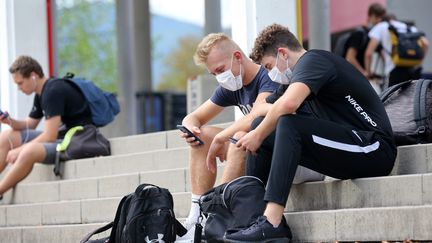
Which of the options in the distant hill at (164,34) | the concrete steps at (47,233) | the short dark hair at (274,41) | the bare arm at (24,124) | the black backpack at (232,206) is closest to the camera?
the black backpack at (232,206)

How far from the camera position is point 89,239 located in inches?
332

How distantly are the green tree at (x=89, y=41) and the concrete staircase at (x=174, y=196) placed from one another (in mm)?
28193

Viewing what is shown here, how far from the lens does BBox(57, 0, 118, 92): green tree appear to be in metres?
→ 39.1

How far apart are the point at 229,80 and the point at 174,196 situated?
138cm

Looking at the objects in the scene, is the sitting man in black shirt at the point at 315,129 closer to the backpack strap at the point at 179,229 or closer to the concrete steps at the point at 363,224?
the concrete steps at the point at 363,224

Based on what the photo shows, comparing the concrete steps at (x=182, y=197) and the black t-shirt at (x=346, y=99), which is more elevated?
the black t-shirt at (x=346, y=99)

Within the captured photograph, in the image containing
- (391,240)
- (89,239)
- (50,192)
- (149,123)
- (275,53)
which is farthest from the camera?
(149,123)

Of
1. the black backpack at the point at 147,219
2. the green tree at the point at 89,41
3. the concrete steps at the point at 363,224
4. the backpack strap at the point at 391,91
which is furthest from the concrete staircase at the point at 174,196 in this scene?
the green tree at the point at 89,41

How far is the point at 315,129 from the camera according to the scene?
6.87m

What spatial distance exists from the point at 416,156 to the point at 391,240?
84cm

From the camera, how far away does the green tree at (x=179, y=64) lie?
46.2 metres

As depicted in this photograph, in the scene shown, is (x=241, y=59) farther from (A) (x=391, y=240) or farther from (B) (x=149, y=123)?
(B) (x=149, y=123)

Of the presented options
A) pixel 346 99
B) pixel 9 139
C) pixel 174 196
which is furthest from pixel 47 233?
pixel 346 99

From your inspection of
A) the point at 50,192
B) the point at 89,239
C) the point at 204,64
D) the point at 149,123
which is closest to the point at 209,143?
the point at 204,64
